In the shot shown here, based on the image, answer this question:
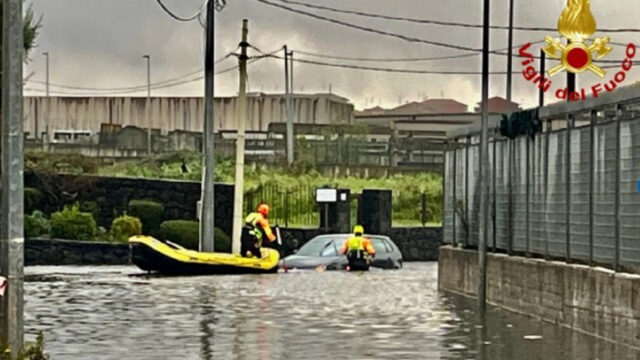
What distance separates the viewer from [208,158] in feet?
159

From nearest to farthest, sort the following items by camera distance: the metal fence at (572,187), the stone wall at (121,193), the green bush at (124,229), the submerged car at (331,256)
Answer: the metal fence at (572,187) → the submerged car at (331,256) → the green bush at (124,229) → the stone wall at (121,193)

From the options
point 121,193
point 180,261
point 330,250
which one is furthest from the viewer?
point 121,193

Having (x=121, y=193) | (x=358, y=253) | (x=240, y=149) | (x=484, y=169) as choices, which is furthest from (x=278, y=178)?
(x=484, y=169)

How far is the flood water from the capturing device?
20.1 meters

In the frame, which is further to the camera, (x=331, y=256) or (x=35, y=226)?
(x=35, y=226)

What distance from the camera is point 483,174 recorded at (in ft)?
92.2

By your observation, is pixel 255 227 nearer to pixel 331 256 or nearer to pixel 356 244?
pixel 356 244

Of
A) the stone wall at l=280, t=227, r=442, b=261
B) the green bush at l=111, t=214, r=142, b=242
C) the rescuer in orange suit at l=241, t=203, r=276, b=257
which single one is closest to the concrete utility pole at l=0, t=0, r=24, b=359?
the rescuer in orange suit at l=241, t=203, r=276, b=257

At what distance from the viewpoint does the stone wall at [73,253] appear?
173 ft

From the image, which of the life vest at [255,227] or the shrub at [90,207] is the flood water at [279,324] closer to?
the life vest at [255,227]

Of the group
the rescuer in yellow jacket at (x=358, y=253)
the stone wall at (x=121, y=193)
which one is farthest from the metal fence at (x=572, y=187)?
the stone wall at (x=121, y=193)

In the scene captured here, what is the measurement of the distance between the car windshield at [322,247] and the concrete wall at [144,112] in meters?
46.3

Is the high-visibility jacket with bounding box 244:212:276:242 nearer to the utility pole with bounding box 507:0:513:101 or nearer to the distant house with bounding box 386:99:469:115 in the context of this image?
the utility pole with bounding box 507:0:513:101

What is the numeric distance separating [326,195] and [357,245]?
45.4 feet
